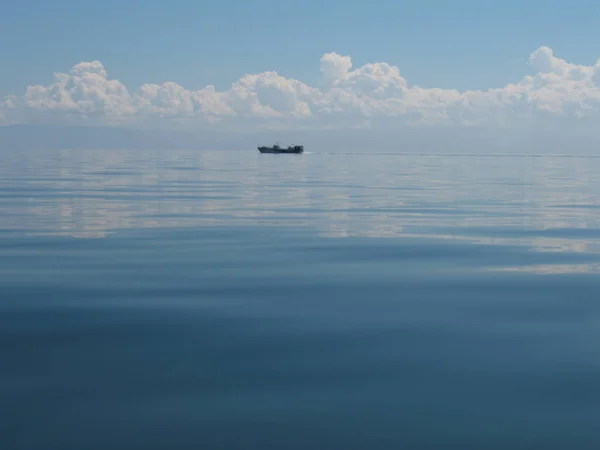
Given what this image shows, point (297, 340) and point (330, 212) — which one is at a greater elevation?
point (297, 340)

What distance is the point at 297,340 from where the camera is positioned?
562 inches

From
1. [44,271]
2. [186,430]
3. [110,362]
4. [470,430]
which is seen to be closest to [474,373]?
[470,430]

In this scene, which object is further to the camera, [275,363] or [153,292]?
[153,292]

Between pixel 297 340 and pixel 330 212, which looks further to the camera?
pixel 330 212

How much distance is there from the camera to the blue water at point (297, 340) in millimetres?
10125

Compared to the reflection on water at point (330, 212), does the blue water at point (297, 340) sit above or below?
above

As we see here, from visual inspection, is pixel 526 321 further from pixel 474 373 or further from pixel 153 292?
pixel 153 292

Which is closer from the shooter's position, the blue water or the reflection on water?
the blue water

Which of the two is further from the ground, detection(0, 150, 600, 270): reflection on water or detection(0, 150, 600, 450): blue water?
detection(0, 150, 600, 450): blue water

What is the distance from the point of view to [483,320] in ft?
52.6

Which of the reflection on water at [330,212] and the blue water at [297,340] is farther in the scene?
the reflection on water at [330,212]

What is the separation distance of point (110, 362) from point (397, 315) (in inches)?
251

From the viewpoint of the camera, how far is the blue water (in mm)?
10125

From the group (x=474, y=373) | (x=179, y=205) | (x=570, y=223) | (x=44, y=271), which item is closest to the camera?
(x=474, y=373)
